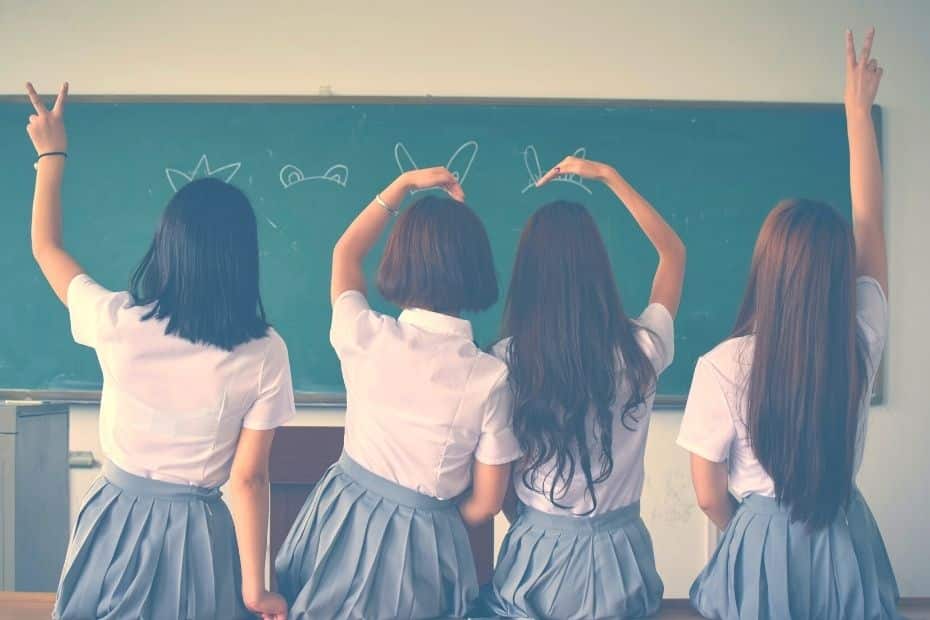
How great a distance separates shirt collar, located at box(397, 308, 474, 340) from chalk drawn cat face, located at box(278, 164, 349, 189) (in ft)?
6.56

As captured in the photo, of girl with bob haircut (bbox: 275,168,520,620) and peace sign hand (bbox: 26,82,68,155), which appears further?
peace sign hand (bbox: 26,82,68,155)

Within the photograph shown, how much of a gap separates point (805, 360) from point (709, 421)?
0.21 meters

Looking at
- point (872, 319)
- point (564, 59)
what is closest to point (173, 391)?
point (872, 319)

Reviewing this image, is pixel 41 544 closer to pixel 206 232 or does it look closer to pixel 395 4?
pixel 206 232

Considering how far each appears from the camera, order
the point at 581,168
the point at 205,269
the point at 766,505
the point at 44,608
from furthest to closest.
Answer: the point at 44,608 < the point at 581,168 < the point at 766,505 < the point at 205,269

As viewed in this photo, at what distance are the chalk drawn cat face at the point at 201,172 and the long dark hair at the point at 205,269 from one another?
2017mm

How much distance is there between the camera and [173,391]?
72.8 inches

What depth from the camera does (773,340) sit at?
1834 millimetres

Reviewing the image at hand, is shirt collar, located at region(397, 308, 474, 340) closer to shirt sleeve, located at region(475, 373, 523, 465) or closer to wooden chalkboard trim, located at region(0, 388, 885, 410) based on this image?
shirt sleeve, located at region(475, 373, 523, 465)

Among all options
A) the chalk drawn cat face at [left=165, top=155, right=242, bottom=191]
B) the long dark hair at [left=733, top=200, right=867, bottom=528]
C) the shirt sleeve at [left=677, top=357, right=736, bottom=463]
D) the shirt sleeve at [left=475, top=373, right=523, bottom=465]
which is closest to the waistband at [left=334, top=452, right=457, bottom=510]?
the shirt sleeve at [left=475, top=373, right=523, bottom=465]

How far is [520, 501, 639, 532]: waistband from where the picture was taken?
6.39 ft

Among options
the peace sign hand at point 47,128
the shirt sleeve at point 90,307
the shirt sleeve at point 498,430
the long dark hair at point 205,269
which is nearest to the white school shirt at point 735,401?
the shirt sleeve at point 498,430

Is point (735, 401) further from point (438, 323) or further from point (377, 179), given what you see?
point (377, 179)

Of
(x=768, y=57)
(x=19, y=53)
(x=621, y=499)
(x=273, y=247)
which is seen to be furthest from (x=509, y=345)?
(x=19, y=53)
